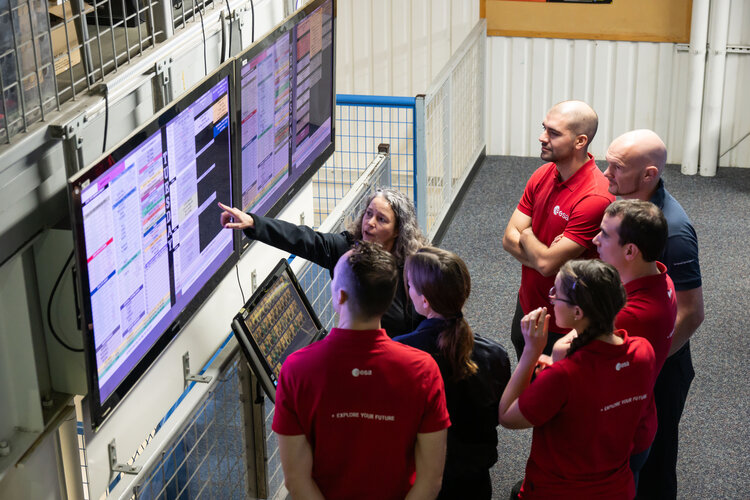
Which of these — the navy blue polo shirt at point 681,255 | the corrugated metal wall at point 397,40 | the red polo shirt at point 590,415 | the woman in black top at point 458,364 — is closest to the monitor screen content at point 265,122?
the woman in black top at point 458,364

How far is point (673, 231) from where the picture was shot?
3217 millimetres

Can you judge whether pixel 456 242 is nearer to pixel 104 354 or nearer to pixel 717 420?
pixel 717 420

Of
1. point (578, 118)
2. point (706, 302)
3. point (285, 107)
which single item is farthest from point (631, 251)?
point (706, 302)

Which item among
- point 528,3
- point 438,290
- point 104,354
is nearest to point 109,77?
point 104,354

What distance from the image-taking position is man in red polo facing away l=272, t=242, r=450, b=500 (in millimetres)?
2312

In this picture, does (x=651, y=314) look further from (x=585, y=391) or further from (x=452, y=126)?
(x=452, y=126)

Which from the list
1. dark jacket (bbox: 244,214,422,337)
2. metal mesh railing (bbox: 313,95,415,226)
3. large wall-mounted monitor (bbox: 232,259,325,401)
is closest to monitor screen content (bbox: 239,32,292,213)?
dark jacket (bbox: 244,214,422,337)

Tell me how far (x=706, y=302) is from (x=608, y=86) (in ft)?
7.80

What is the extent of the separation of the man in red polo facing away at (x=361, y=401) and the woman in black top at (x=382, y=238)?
0.81m

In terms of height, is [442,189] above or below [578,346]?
Answer: below

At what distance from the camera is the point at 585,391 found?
8.17ft

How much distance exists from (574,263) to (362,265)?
63cm

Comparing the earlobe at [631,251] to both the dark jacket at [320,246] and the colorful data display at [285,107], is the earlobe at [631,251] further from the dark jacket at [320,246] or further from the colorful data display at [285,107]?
the colorful data display at [285,107]

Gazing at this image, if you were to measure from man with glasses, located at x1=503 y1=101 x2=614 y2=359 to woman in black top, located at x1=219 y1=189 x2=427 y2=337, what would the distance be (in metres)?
0.58
